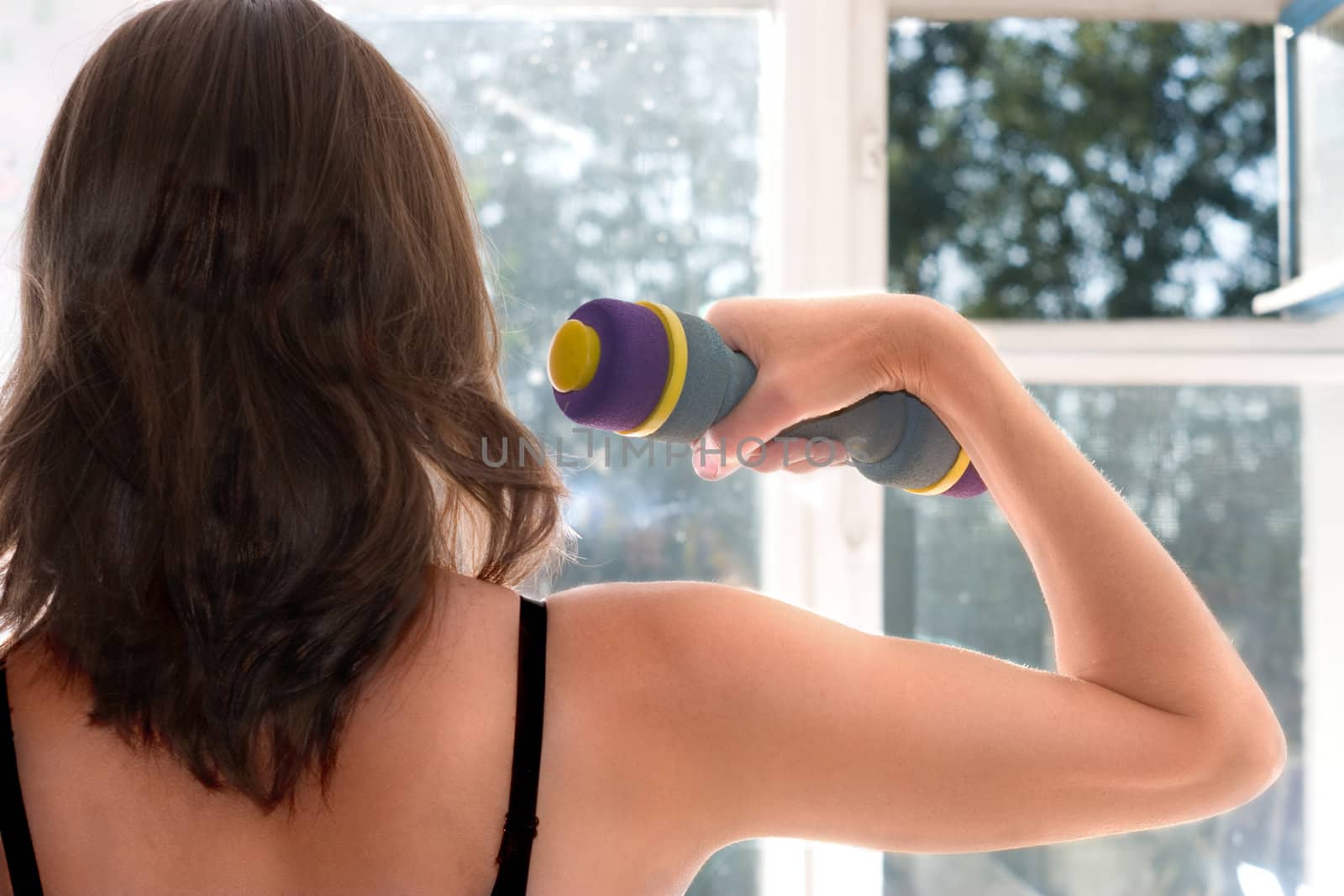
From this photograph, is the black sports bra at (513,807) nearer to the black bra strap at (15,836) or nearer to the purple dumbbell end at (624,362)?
the black bra strap at (15,836)

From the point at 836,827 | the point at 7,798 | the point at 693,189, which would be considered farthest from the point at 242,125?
the point at 693,189

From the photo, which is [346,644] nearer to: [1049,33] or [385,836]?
[385,836]

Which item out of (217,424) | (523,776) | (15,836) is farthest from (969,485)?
(15,836)

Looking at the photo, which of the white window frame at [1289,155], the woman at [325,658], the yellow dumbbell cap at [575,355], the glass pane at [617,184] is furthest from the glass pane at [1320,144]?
the yellow dumbbell cap at [575,355]

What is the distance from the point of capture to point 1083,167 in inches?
Answer: 66.2

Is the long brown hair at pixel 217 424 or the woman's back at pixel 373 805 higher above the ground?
the long brown hair at pixel 217 424

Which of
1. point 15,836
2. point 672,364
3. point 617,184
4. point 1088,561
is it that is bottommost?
point 15,836

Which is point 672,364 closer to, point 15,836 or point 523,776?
point 523,776

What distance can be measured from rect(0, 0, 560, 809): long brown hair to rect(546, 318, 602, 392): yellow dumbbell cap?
0.08 m

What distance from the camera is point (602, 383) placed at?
0.66m

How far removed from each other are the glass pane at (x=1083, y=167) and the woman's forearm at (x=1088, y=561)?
0.95 metres

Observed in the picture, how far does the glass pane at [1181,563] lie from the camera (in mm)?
1621

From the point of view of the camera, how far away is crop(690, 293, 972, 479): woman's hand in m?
0.72

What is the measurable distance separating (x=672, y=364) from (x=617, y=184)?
104 centimetres
